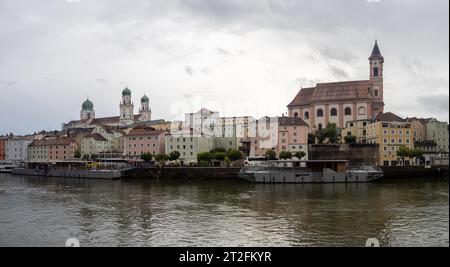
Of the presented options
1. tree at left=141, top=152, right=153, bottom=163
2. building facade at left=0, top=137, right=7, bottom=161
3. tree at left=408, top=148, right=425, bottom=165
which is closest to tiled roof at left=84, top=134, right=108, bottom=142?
tree at left=141, top=152, right=153, bottom=163

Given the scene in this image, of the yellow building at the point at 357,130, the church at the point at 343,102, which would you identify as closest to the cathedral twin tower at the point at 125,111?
the church at the point at 343,102

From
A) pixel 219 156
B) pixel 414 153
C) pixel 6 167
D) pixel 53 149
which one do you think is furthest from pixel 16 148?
pixel 414 153

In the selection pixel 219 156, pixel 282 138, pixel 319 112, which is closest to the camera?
pixel 219 156

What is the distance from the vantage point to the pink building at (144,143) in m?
30.6

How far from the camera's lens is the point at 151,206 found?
10469 mm

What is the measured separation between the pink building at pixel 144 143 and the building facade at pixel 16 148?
40.0 feet

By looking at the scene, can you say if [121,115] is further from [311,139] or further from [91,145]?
[311,139]

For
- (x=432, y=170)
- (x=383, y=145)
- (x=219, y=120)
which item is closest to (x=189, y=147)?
(x=219, y=120)

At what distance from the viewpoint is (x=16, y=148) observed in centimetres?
3912

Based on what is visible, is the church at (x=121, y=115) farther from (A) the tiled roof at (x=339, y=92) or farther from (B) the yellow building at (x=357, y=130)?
(B) the yellow building at (x=357, y=130)

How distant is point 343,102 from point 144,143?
15.4 metres

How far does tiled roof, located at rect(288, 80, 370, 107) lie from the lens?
33.5m

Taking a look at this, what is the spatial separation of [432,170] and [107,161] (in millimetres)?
20105
